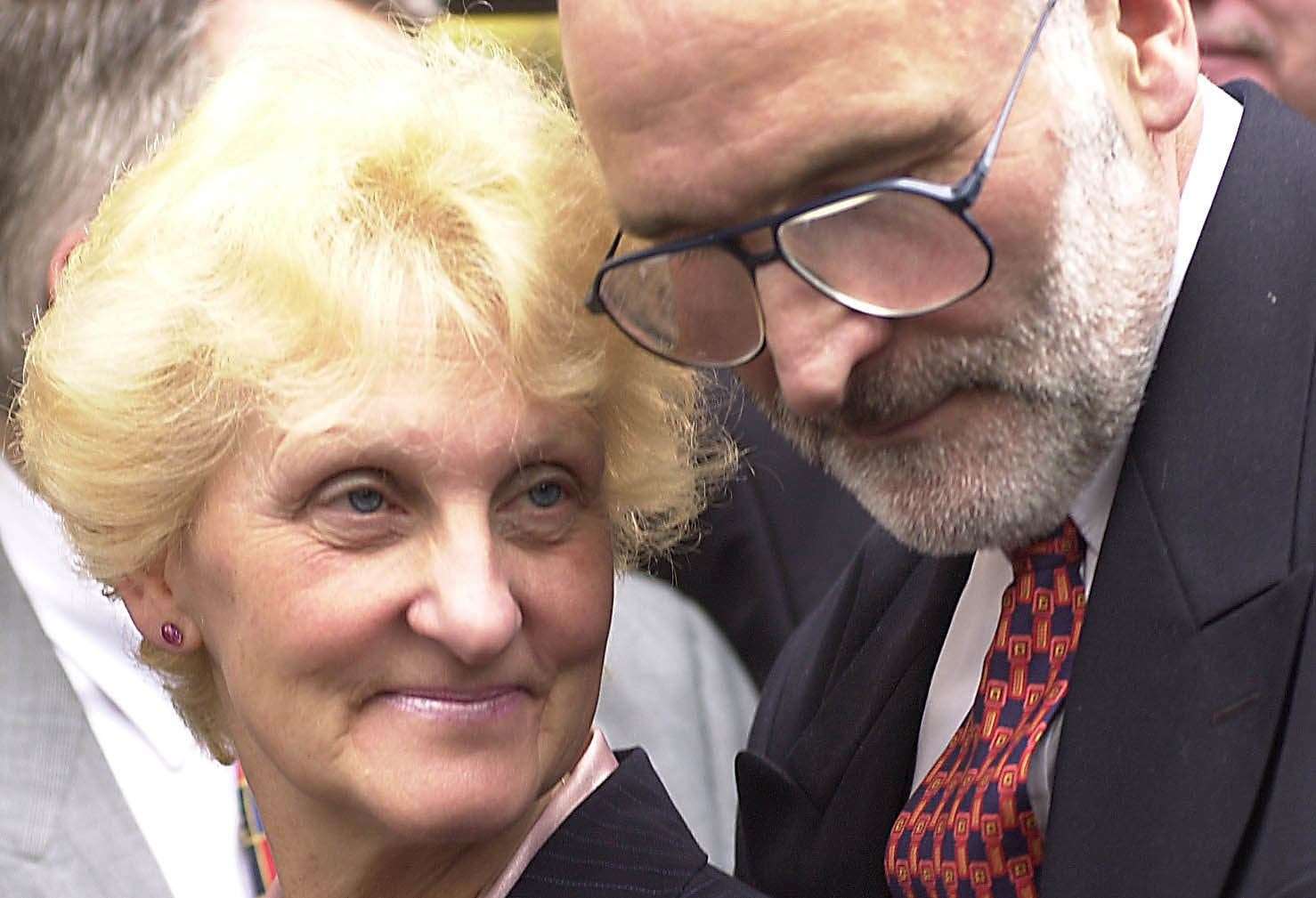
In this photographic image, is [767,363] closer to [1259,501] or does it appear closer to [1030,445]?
[1030,445]

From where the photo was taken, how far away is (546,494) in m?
2.16

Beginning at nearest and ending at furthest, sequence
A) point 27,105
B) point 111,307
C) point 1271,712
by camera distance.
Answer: point 1271,712 → point 111,307 → point 27,105

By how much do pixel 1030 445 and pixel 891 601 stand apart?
2.05 ft

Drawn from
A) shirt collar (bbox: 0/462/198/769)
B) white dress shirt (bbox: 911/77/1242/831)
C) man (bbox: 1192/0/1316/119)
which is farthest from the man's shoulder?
man (bbox: 1192/0/1316/119)

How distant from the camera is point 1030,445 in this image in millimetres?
2064

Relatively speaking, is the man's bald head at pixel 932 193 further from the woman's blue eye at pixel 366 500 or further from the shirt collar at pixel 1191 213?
the woman's blue eye at pixel 366 500

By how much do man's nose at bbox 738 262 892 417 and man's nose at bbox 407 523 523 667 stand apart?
0.34m

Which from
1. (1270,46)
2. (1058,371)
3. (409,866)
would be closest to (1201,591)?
(1058,371)

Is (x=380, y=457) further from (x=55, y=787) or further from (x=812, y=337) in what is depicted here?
(x=55, y=787)

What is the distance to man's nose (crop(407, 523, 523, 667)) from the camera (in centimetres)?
204

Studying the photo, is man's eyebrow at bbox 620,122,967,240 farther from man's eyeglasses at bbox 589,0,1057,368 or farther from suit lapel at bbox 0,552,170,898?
suit lapel at bbox 0,552,170,898

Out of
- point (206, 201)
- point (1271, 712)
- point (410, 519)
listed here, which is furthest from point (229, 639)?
point (1271, 712)

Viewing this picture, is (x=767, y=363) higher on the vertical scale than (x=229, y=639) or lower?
higher

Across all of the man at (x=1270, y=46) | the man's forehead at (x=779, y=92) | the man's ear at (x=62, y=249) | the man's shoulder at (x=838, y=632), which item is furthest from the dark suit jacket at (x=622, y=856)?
the man at (x=1270, y=46)
